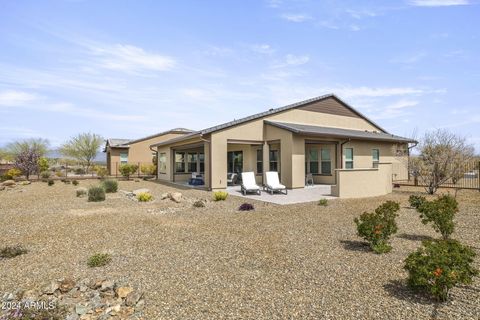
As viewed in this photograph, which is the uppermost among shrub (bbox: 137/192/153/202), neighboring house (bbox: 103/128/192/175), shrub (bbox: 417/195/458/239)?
neighboring house (bbox: 103/128/192/175)

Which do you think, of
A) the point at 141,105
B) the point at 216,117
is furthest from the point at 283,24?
the point at 216,117

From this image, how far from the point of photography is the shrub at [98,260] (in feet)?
16.3

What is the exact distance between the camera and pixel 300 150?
15.4 metres

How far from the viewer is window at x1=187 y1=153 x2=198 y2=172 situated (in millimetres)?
22453

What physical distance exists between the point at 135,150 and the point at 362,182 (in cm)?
2460

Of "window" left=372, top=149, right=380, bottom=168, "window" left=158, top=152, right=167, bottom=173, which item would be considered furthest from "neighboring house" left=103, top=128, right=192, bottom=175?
"window" left=372, top=149, right=380, bottom=168

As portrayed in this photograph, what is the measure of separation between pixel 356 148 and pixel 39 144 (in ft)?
142

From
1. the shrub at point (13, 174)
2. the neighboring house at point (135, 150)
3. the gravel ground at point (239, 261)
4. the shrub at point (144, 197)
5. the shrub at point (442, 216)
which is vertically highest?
the neighboring house at point (135, 150)

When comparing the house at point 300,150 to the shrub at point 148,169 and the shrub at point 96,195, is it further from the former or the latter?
the shrub at point 96,195

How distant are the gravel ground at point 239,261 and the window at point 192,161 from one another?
1288cm

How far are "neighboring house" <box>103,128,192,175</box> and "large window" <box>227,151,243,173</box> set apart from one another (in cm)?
1165

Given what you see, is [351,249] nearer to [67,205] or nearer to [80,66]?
[67,205]

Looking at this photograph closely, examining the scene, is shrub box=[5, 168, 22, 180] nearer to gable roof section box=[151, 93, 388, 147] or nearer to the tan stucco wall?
gable roof section box=[151, 93, 388, 147]

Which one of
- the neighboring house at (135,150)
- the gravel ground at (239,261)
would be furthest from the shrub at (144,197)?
the neighboring house at (135,150)
